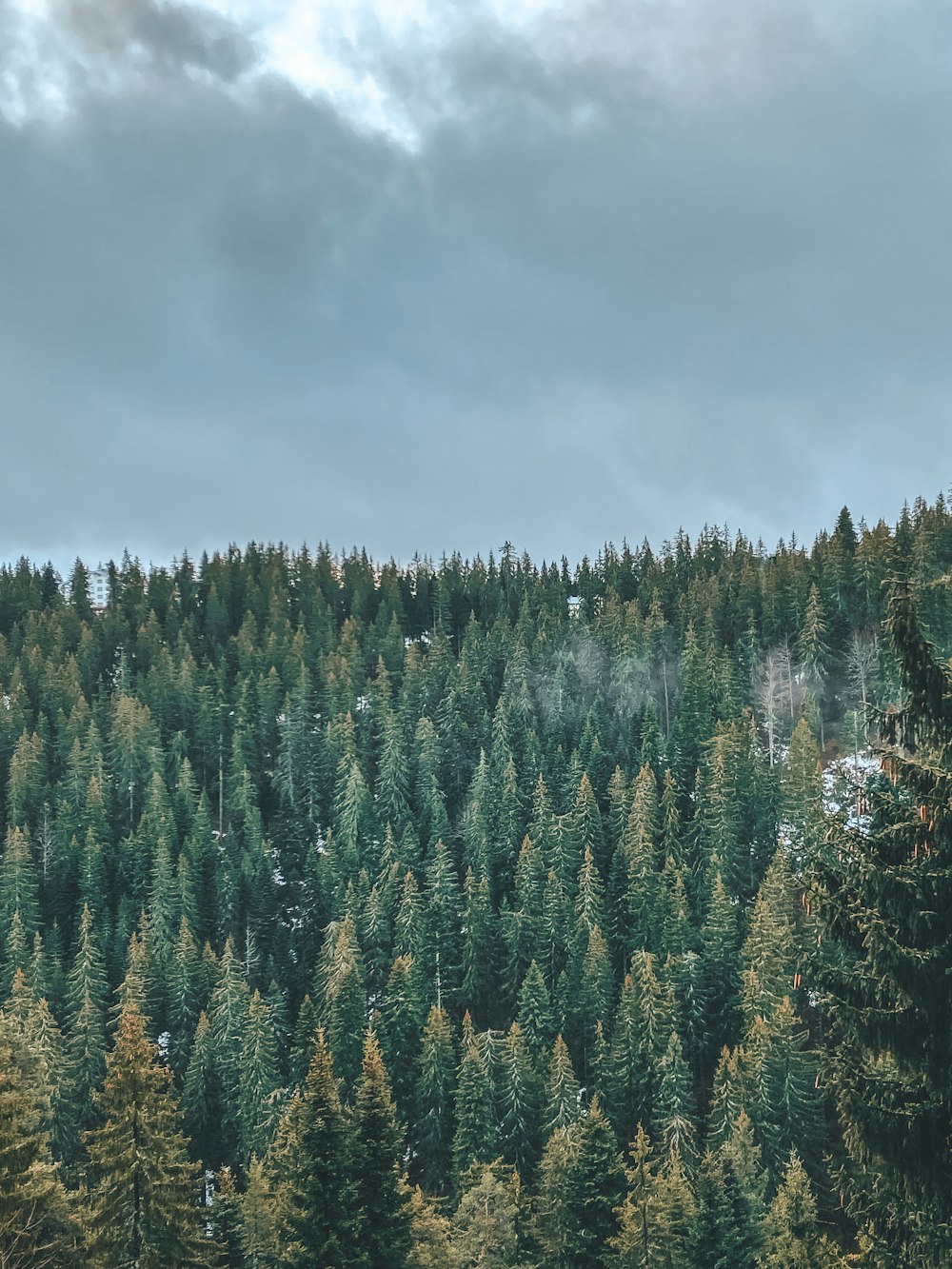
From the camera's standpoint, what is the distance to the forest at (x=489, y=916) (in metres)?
14.4

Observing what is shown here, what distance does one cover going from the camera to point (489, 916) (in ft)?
282

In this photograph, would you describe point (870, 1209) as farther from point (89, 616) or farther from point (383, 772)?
point (89, 616)

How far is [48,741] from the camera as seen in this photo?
417 feet

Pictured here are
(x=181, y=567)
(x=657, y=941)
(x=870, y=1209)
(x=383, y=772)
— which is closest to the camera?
(x=870, y=1209)

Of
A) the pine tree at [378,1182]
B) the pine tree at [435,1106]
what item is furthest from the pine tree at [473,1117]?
the pine tree at [378,1182]

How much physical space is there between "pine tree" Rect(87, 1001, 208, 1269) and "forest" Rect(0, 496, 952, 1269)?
10cm

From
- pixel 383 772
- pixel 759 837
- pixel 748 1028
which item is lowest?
pixel 748 1028

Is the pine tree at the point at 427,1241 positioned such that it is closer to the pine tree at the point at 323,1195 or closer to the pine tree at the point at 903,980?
the pine tree at the point at 323,1195

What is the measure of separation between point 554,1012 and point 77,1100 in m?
30.4

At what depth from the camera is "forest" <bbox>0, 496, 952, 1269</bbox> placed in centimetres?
1441

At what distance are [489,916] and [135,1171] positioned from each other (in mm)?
57204

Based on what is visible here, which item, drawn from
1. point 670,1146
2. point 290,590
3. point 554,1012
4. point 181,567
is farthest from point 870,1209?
point 181,567

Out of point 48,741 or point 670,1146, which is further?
point 48,741

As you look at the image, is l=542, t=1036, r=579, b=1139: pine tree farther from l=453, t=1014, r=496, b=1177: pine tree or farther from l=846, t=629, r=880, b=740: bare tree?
l=846, t=629, r=880, b=740: bare tree
